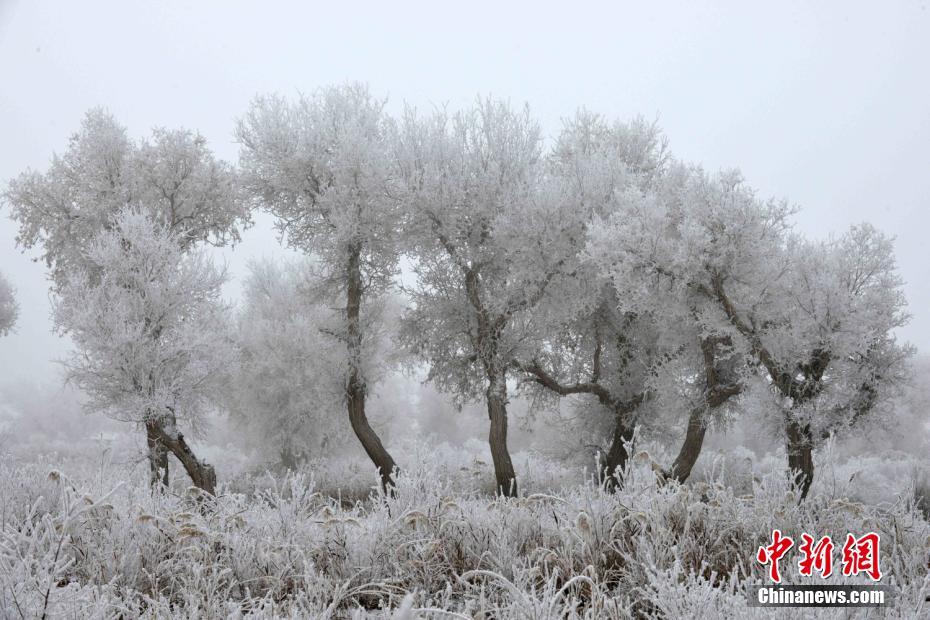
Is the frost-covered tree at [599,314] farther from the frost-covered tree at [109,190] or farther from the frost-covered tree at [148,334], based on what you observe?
the frost-covered tree at [109,190]

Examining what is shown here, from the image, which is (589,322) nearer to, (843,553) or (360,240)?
(360,240)

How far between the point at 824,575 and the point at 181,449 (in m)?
13.3

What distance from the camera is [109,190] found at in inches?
618

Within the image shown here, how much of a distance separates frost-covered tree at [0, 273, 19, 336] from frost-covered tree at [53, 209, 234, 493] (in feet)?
55.8

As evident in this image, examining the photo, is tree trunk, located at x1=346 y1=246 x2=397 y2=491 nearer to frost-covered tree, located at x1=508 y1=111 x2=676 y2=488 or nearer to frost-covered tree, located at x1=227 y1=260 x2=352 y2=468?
frost-covered tree, located at x1=227 y1=260 x2=352 y2=468

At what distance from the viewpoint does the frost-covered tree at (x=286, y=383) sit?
20594mm

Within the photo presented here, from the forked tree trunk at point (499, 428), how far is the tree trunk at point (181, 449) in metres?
6.63

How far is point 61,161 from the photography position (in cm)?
1628

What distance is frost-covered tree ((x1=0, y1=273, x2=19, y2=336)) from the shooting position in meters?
26.2

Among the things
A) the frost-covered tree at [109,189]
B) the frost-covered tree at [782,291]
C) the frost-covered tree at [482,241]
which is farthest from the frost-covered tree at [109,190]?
the frost-covered tree at [782,291]

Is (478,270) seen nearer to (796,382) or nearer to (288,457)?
(796,382)

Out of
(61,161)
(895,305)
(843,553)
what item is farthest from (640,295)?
(61,161)

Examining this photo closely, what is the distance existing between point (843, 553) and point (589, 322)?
14300mm


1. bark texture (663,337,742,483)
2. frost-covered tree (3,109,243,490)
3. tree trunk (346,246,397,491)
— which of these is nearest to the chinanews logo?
bark texture (663,337,742,483)
